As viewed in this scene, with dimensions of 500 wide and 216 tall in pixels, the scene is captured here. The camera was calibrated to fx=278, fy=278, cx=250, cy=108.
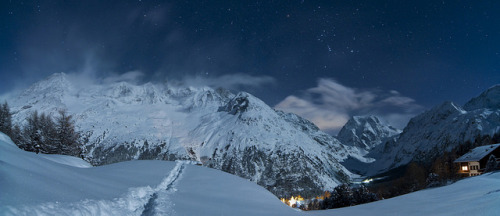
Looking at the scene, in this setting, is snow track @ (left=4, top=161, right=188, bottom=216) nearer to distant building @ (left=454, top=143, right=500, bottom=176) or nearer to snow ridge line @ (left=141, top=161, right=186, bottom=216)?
snow ridge line @ (left=141, top=161, right=186, bottom=216)

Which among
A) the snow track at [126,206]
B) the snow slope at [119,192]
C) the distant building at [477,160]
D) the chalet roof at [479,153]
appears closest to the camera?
the snow track at [126,206]

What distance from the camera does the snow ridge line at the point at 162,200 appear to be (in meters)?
9.97

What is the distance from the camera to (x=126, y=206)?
32.7 ft

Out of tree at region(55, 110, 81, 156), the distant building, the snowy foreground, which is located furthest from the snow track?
the distant building

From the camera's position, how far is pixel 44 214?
6340 mm

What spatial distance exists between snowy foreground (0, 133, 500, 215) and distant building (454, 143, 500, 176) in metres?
69.0

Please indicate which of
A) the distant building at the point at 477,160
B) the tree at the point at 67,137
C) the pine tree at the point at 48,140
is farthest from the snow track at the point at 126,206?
the distant building at the point at 477,160

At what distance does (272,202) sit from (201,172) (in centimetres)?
667

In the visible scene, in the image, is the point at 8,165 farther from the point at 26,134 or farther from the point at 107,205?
the point at 26,134

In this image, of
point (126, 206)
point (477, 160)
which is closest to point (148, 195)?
point (126, 206)

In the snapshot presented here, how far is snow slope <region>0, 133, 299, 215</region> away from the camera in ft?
22.0

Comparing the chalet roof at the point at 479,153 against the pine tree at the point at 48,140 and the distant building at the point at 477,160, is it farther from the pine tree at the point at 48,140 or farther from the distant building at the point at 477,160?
the pine tree at the point at 48,140

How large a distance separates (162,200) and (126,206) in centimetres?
177

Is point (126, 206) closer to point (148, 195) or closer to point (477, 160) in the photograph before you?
point (148, 195)
